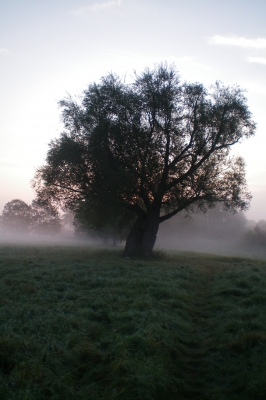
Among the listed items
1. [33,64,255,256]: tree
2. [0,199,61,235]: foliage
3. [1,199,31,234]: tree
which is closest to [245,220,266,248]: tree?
[33,64,255,256]: tree

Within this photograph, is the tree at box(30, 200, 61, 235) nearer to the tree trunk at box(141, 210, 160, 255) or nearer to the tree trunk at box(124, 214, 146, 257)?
the tree trunk at box(124, 214, 146, 257)

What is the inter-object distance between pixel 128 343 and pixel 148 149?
61.0 ft

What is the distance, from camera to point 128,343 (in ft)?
23.2

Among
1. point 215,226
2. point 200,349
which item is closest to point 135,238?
point 200,349

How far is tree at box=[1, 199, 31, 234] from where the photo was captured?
98938mm

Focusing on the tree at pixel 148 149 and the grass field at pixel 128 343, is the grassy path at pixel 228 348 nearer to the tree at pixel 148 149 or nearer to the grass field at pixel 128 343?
the grass field at pixel 128 343

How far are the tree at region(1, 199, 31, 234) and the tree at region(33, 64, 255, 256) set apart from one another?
76.4m

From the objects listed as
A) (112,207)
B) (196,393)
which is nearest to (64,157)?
(112,207)

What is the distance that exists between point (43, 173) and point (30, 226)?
79.9 m

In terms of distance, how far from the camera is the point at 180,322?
367 inches

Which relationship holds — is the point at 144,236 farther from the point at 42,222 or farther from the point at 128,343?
the point at 42,222

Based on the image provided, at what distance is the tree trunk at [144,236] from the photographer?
26.4 m

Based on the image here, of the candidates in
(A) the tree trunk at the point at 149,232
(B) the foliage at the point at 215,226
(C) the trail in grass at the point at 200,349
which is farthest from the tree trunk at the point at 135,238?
(B) the foliage at the point at 215,226

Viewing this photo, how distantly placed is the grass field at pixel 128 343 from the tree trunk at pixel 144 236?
527 inches
